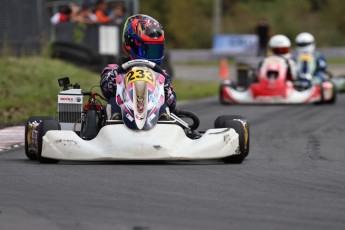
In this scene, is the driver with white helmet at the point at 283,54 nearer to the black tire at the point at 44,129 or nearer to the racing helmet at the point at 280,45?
the racing helmet at the point at 280,45

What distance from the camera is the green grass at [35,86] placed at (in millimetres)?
17406

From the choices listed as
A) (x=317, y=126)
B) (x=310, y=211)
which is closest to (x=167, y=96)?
(x=310, y=211)

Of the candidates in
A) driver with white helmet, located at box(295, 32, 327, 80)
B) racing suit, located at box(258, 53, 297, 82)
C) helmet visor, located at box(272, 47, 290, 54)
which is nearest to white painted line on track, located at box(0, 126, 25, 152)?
racing suit, located at box(258, 53, 297, 82)

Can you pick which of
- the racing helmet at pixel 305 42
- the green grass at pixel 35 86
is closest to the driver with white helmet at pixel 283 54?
the racing helmet at pixel 305 42

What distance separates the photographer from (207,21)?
232 feet

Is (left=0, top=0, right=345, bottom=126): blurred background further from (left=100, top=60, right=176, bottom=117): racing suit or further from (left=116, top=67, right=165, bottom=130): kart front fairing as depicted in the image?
(left=116, top=67, right=165, bottom=130): kart front fairing

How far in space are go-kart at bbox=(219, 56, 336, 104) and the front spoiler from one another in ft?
38.2

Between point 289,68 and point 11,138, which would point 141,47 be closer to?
point 11,138

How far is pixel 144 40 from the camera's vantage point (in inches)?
396

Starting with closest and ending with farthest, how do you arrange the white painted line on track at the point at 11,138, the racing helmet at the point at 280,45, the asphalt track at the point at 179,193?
the asphalt track at the point at 179,193 → the white painted line on track at the point at 11,138 → the racing helmet at the point at 280,45

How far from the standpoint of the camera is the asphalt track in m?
6.30

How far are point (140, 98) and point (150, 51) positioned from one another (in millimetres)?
759

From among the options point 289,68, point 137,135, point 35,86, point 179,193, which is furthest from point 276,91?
point 179,193

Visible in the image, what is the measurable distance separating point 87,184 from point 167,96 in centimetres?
220
